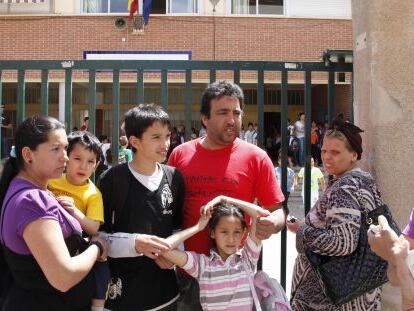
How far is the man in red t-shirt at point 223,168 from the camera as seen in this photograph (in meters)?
2.86

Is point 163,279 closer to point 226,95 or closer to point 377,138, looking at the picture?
point 226,95

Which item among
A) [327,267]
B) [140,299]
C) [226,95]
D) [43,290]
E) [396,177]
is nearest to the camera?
[43,290]

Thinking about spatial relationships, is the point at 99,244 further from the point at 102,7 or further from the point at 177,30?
the point at 102,7

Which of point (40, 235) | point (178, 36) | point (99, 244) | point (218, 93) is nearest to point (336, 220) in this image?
point (218, 93)

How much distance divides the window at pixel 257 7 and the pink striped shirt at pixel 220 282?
52.8 feet

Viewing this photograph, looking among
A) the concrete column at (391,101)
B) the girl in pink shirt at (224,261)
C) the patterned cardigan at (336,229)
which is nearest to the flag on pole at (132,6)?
the concrete column at (391,101)

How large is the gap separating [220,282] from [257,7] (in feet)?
53.7

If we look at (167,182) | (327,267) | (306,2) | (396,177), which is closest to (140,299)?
(167,182)

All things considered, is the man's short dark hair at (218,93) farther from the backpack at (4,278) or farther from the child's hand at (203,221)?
the backpack at (4,278)

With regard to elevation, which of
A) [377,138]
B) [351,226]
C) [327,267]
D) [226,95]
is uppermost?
[226,95]

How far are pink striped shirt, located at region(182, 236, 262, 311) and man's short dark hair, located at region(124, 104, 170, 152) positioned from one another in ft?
2.30

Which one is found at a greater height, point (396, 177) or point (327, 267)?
point (396, 177)

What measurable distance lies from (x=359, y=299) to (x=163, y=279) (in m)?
1.07

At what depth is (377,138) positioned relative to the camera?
11.2 ft
